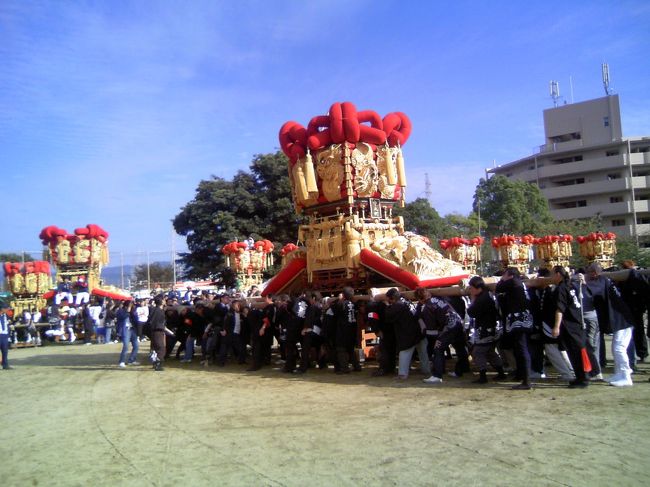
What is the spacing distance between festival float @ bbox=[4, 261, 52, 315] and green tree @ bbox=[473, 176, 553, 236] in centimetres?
2992

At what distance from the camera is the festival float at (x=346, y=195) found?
13.2 m

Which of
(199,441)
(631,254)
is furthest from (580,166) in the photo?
(199,441)

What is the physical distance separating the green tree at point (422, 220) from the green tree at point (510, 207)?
5682mm

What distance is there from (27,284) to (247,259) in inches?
473

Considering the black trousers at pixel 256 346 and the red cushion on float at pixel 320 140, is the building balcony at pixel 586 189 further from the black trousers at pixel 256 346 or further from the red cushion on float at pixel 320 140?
the black trousers at pixel 256 346

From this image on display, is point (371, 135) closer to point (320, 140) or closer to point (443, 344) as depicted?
point (320, 140)

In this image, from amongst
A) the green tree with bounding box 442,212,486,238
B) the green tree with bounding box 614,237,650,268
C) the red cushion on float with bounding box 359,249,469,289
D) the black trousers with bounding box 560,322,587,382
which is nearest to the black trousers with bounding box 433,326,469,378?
the black trousers with bounding box 560,322,587,382

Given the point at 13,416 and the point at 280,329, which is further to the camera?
the point at 280,329

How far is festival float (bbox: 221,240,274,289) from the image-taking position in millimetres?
19984

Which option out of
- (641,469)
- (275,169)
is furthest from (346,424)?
(275,169)

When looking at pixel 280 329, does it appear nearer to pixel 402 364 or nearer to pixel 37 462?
pixel 402 364

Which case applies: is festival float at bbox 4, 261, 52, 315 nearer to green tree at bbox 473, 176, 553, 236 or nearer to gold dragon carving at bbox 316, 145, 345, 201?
gold dragon carving at bbox 316, 145, 345, 201

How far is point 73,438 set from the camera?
6.71 metres

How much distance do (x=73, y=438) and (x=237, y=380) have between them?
168 inches
